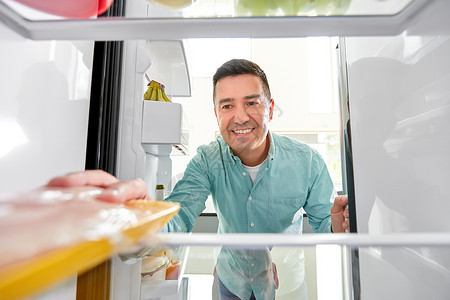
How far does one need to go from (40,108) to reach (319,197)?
103 cm

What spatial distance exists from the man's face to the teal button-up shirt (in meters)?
0.08

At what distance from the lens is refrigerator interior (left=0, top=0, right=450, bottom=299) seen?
432 mm

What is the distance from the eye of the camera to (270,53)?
2.95 m

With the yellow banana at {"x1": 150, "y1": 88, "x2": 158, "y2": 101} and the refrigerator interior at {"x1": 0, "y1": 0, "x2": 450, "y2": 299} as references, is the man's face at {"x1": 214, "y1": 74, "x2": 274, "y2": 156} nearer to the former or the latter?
the yellow banana at {"x1": 150, "y1": 88, "x2": 158, "y2": 101}

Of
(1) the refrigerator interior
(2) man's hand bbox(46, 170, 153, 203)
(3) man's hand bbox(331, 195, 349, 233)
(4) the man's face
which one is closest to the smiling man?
(4) the man's face

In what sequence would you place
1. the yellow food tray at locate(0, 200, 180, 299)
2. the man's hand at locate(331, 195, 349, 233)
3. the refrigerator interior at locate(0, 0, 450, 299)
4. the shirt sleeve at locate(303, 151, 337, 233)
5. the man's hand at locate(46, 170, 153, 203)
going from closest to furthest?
the yellow food tray at locate(0, 200, 180, 299) < the man's hand at locate(46, 170, 153, 203) < the refrigerator interior at locate(0, 0, 450, 299) < the man's hand at locate(331, 195, 349, 233) < the shirt sleeve at locate(303, 151, 337, 233)

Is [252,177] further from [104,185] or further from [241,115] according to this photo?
[104,185]

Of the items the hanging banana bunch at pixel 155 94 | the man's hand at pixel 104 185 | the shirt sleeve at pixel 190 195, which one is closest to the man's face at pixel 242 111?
the shirt sleeve at pixel 190 195

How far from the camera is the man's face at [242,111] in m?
1.18

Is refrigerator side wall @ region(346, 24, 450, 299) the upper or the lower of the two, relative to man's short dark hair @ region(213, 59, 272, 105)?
lower

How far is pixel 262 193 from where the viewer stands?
1.20 meters

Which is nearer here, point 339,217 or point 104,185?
point 104,185

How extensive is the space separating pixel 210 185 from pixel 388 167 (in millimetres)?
776

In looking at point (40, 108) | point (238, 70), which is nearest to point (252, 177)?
point (238, 70)
